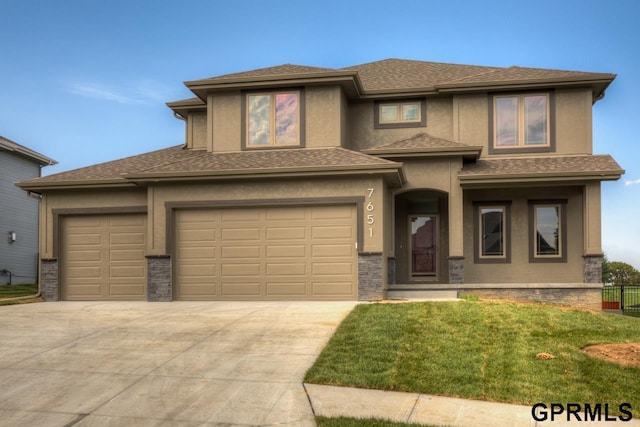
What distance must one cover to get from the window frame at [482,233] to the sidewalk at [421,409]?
11.0 m

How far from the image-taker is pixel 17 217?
2875 cm

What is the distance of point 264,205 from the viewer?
1527 centimetres

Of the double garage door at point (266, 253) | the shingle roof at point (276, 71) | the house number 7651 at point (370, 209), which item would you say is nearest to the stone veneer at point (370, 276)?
the double garage door at point (266, 253)

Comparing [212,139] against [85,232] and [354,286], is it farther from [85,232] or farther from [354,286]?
[354,286]

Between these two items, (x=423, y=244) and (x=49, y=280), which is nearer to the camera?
(x=49, y=280)

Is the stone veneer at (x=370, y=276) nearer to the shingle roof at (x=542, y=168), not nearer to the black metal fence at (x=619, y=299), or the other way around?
the shingle roof at (x=542, y=168)

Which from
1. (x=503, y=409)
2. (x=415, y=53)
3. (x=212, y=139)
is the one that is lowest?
(x=503, y=409)

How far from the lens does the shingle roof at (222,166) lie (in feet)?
48.8

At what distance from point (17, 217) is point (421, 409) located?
27.2 meters

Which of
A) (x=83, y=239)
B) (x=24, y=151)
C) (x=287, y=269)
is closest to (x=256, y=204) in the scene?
(x=287, y=269)

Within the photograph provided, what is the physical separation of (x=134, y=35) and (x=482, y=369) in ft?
65.7

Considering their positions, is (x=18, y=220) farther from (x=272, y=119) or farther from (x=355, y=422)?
(x=355, y=422)

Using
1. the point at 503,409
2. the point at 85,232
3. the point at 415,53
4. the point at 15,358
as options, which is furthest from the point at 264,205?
the point at 415,53

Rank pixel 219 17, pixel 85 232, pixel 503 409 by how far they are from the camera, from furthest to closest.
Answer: pixel 219 17 → pixel 85 232 → pixel 503 409
